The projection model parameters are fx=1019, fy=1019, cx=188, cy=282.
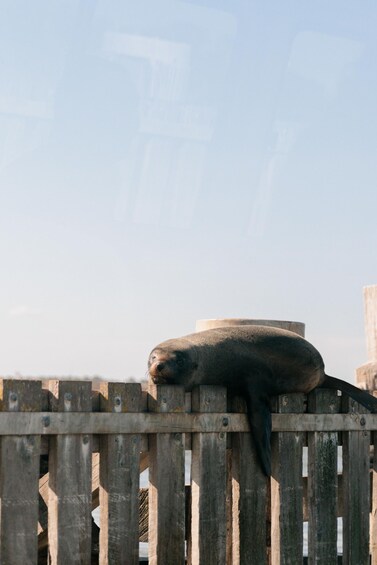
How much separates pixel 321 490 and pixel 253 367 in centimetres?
109

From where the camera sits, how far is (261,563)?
7215 mm

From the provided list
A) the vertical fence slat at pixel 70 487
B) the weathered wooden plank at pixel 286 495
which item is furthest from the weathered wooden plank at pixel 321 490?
the vertical fence slat at pixel 70 487

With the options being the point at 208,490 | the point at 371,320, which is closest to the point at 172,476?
the point at 208,490

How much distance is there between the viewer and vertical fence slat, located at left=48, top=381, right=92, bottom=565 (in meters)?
6.04

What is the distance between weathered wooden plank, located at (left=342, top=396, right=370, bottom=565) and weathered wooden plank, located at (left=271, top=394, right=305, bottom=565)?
2.14 ft

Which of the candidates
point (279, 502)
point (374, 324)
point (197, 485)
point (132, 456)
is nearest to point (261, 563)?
point (279, 502)

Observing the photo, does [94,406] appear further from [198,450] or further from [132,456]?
[198,450]

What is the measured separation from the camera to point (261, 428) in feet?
23.1

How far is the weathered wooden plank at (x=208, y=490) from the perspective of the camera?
6.79 meters

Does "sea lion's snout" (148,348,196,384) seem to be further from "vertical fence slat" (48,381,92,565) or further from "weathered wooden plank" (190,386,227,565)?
"vertical fence slat" (48,381,92,565)

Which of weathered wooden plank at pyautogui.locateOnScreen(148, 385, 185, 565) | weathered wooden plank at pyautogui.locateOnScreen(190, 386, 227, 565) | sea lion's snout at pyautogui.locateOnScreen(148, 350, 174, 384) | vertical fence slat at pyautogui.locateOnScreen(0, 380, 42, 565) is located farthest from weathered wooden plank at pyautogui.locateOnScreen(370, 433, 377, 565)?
vertical fence slat at pyautogui.locateOnScreen(0, 380, 42, 565)

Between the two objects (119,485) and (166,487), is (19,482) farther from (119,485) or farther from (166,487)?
(166,487)

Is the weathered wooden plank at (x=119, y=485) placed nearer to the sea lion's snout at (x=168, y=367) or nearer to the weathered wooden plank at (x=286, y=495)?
the sea lion's snout at (x=168, y=367)

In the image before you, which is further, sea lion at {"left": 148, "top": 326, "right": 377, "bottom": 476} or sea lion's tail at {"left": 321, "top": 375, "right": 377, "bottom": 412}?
sea lion's tail at {"left": 321, "top": 375, "right": 377, "bottom": 412}
